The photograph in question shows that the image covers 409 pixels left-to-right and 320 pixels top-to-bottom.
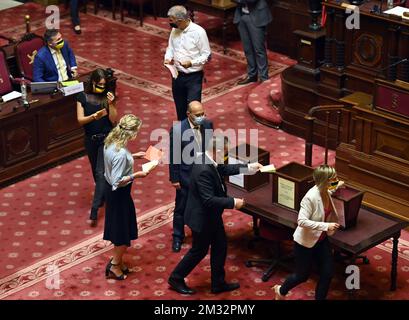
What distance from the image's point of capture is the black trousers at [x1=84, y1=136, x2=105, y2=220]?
1015cm

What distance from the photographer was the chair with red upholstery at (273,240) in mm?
9258

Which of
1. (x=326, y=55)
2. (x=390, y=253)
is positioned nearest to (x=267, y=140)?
(x=326, y=55)

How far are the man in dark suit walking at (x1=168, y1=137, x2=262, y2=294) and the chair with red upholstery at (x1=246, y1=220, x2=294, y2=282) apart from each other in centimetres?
37

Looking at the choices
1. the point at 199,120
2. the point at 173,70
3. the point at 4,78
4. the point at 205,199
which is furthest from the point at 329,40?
the point at 205,199

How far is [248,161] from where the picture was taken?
949 cm

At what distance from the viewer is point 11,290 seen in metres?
9.28

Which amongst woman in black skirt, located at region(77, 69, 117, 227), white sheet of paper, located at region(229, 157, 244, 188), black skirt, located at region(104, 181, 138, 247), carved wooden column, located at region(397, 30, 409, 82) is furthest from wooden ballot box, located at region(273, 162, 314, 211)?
carved wooden column, located at region(397, 30, 409, 82)

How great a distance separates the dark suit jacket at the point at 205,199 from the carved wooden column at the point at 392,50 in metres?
2.91

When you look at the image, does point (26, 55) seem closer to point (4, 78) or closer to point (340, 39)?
point (4, 78)

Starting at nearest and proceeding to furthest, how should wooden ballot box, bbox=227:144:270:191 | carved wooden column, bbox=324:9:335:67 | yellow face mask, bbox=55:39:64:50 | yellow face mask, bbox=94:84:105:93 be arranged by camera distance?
wooden ballot box, bbox=227:144:270:191, yellow face mask, bbox=94:84:105:93, yellow face mask, bbox=55:39:64:50, carved wooden column, bbox=324:9:335:67

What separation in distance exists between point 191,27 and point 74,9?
4.49 m

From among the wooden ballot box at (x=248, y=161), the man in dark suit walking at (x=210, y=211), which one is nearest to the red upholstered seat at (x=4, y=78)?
the wooden ballot box at (x=248, y=161)

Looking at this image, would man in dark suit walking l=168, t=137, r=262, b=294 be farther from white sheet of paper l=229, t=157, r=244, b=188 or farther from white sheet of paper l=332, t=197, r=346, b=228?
white sheet of paper l=332, t=197, r=346, b=228

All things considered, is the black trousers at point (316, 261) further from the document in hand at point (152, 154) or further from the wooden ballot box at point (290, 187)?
the document in hand at point (152, 154)
